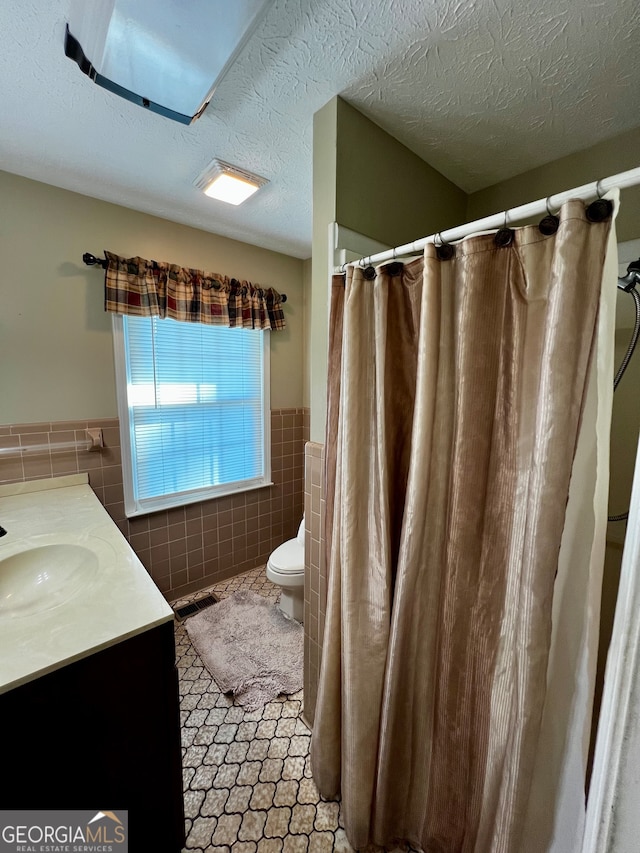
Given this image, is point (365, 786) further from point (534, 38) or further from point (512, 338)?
point (534, 38)

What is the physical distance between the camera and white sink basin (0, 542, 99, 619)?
3.27ft

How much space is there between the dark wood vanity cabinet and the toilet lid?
38.5 inches

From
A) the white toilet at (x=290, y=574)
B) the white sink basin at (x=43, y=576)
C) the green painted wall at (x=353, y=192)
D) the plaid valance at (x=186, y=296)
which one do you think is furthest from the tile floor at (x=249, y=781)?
the plaid valance at (x=186, y=296)

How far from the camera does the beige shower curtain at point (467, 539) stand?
26.6 inches

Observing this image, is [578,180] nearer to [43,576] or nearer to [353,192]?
[353,192]

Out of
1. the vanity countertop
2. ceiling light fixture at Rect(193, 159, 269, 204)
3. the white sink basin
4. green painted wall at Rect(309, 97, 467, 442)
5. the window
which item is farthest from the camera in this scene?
the window

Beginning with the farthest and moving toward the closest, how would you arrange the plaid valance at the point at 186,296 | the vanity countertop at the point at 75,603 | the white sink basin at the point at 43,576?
1. the plaid valance at the point at 186,296
2. the white sink basin at the point at 43,576
3. the vanity countertop at the point at 75,603

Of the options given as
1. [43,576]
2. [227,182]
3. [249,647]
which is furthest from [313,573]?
[227,182]

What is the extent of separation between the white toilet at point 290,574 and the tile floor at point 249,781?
0.47 metres

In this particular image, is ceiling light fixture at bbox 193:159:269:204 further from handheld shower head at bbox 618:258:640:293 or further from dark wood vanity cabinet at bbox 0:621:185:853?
dark wood vanity cabinet at bbox 0:621:185:853

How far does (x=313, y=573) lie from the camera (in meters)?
1.34

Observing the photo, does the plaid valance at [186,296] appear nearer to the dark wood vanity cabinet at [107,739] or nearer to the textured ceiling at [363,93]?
the textured ceiling at [363,93]

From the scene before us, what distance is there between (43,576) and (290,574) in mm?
1106

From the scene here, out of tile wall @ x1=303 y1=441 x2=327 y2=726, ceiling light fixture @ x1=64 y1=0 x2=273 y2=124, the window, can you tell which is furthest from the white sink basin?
ceiling light fixture @ x1=64 y1=0 x2=273 y2=124
